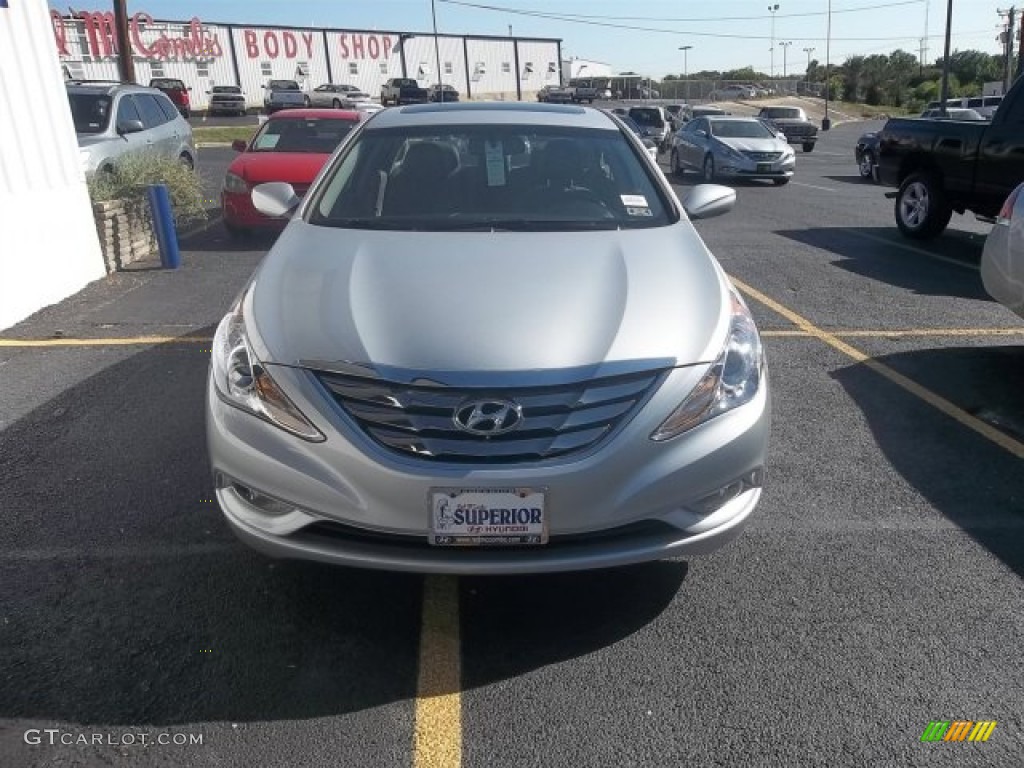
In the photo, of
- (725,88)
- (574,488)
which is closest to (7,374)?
(574,488)

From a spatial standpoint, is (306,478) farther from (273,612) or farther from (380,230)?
(380,230)

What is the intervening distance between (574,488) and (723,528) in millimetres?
566

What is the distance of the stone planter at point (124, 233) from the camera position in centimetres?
850

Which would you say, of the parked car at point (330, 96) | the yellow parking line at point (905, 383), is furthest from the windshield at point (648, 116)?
the yellow parking line at point (905, 383)

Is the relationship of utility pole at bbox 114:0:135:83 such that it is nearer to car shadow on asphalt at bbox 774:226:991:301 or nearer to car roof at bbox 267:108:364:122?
car roof at bbox 267:108:364:122

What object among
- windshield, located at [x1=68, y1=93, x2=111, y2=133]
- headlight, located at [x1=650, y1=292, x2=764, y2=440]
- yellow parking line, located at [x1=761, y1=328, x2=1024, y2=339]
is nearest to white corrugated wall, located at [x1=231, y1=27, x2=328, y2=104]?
windshield, located at [x1=68, y1=93, x2=111, y2=133]

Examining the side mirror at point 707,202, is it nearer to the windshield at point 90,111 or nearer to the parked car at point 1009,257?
the parked car at point 1009,257

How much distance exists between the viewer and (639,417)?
2.62m

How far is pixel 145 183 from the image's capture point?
9695mm

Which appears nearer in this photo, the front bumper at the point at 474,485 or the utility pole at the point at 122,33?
the front bumper at the point at 474,485

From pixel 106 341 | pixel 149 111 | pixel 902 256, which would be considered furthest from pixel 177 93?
pixel 106 341

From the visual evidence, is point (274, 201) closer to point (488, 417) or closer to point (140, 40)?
point (488, 417)

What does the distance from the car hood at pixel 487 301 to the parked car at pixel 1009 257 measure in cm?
249

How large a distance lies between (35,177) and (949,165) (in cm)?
909
